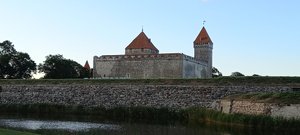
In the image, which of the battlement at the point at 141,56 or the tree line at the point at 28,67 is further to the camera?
the tree line at the point at 28,67

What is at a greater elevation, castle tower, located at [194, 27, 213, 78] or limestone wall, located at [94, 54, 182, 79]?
castle tower, located at [194, 27, 213, 78]

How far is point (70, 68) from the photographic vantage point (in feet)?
192

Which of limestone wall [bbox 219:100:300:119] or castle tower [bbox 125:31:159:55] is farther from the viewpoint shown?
castle tower [bbox 125:31:159:55]

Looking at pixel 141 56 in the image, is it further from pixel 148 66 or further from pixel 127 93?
pixel 127 93

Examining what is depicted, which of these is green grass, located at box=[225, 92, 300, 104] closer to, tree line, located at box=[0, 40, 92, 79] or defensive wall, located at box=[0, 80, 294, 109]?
defensive wall, located at box=[0, 80, 294, 109]


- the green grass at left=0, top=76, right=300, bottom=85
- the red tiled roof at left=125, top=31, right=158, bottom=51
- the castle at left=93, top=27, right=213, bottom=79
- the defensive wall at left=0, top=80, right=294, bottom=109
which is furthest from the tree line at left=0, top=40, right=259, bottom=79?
the green grass at left=0, top=76, right=300, bottom=85

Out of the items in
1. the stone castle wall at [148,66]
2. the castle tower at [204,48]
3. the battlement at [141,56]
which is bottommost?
the stone castle wall at [148,66]

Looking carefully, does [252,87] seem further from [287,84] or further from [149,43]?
[149,43]

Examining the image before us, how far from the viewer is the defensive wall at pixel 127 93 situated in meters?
30.7

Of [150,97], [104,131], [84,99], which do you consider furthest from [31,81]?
[104,131]

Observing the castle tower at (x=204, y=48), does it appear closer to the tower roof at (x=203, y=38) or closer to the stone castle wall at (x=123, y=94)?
the tower roof at (x=203, y=38)

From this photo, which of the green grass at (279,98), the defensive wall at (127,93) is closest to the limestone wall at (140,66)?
the defensive wall at (127,93)

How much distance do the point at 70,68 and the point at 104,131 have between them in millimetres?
38337

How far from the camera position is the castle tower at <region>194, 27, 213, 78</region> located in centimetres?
5509
